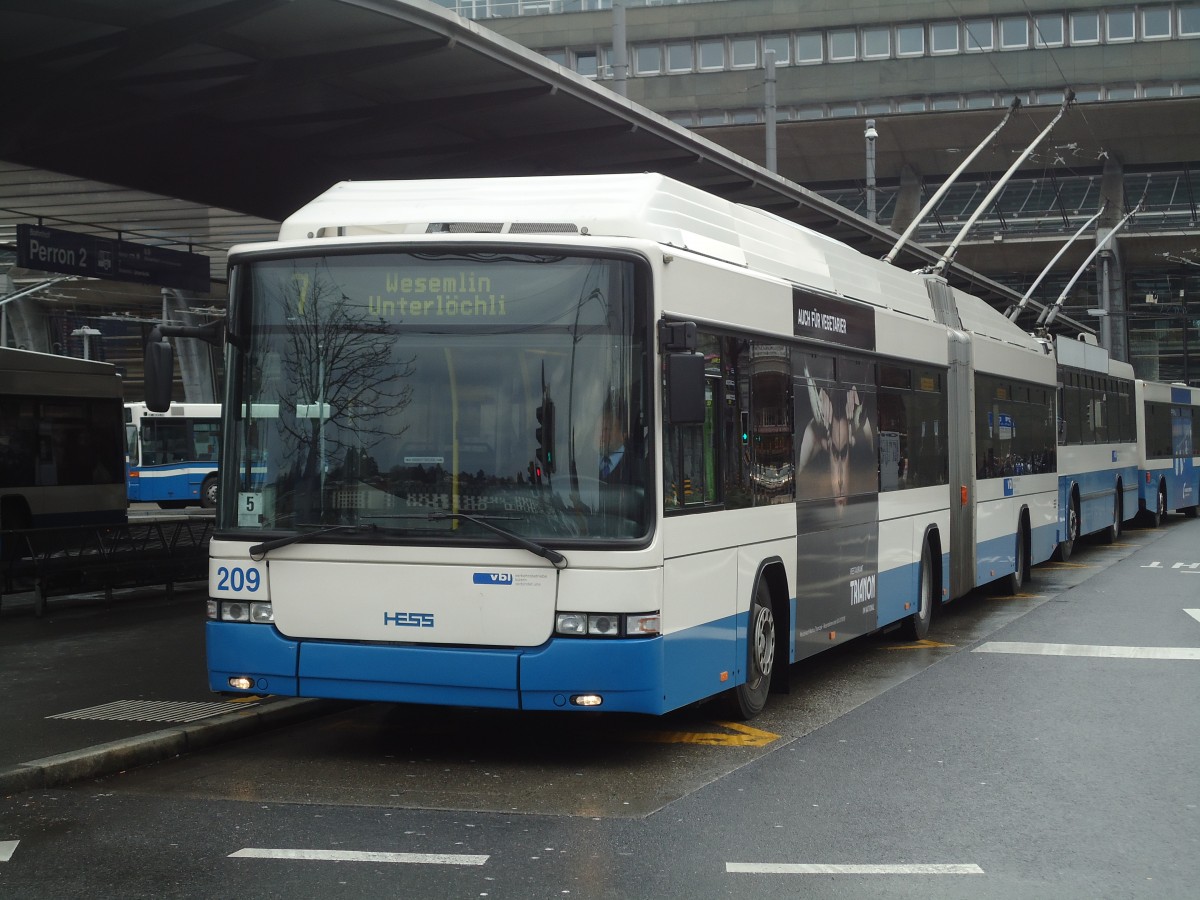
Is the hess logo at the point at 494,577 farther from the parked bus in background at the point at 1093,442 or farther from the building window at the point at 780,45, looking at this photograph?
the building window at the point at 780,45

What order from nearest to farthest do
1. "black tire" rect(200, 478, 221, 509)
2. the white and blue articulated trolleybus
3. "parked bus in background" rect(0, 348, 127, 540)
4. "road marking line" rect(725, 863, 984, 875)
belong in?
"road marking line" rect(725, 863, 984, 875)
the white and blue articulated trolleybus
"parked bus in background" rect(0, 348, 127, 540)
"black tire" rect(200, 478, 221, 509)

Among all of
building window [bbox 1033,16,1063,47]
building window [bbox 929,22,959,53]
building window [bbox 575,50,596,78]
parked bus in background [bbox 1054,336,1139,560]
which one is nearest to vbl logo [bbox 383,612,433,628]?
parked bus in background [bbox 1054,336,1139,560]

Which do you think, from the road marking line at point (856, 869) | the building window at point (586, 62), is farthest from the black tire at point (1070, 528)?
the building window at point (586, 62)

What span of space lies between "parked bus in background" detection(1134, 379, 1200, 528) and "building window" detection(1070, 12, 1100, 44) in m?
22.1

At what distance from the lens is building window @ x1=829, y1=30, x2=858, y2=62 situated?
5622 centimetres

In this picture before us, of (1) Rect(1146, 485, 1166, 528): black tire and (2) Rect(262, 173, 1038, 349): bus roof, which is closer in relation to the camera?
(2) Rect(262, 173, 1038, 349): bus roof

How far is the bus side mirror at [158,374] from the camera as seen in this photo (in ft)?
26.2

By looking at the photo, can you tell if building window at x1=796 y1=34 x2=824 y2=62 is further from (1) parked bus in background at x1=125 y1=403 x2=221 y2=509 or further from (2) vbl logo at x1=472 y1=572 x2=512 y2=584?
(2) vbl logo at x1=472 y1=572 x2=512 y2=584

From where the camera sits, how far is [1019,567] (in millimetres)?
17609

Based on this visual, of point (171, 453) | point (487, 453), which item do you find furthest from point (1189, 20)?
point (487, 453)

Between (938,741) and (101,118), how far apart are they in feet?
33.3

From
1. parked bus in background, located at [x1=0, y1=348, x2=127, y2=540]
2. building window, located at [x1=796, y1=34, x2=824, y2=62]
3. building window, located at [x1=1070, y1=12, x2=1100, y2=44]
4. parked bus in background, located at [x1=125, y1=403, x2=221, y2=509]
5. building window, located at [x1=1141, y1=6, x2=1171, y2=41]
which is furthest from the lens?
→ building window, located at [x1=796, y1=34, x2=824, y2=62]

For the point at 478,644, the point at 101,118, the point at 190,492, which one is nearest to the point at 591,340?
the point at 478,644

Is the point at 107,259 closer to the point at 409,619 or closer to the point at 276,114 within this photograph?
the point at 276,114
